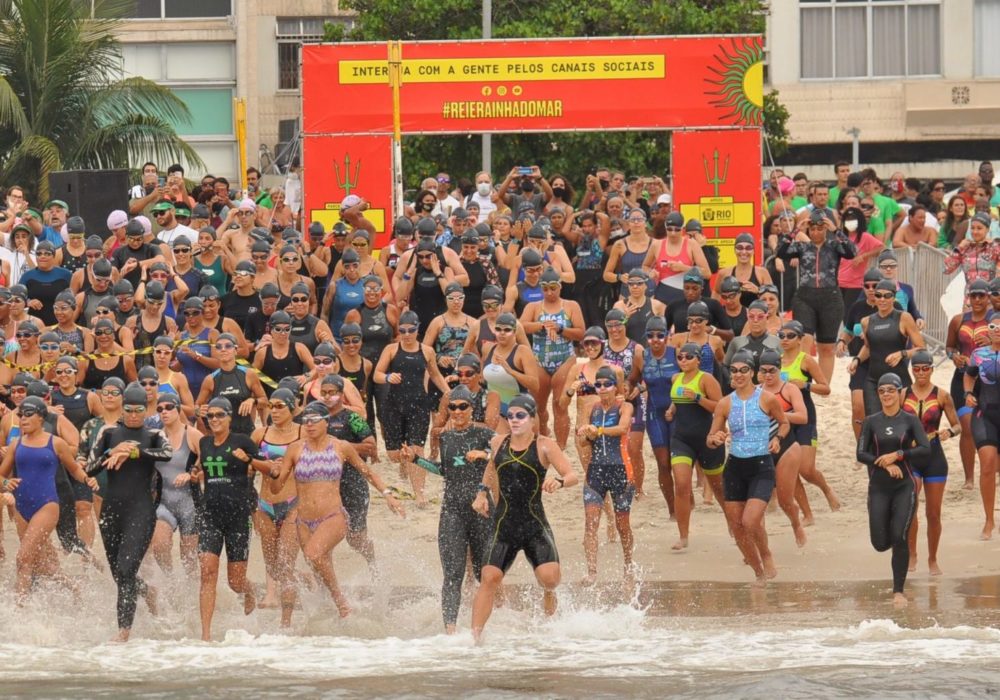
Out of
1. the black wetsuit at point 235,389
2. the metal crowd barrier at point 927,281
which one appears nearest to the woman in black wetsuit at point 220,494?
the black wetsuit at point 235,389

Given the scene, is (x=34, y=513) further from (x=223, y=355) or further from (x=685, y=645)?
(x=685, y=645)

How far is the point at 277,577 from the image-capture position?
46.6 ft

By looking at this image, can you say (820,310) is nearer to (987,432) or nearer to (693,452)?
(987,432)

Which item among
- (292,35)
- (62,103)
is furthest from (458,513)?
(292,35)

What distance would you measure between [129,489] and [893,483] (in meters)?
5.67

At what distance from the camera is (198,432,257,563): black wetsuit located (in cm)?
1333

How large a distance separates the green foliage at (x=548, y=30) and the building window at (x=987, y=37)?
351 inches

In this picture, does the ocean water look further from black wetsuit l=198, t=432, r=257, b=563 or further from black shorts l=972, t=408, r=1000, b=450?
black shorts l=972, t=408, r=1000, b=450

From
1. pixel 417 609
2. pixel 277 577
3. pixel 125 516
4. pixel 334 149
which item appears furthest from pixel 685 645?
pixel 334 149

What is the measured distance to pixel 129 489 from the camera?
13172 millimetres

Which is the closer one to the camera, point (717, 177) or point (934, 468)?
point (934, 468)

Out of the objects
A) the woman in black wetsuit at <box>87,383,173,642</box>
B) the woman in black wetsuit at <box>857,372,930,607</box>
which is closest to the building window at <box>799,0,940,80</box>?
the woman in black wetsuit at <box>857,372,930,607</box>

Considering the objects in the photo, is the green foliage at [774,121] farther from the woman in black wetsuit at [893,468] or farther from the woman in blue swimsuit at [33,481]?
the woman in blue swimsuit at [33,481]

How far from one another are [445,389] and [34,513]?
408 centimetres
